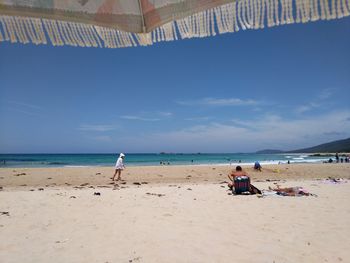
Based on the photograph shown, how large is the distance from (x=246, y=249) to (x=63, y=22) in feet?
14.0

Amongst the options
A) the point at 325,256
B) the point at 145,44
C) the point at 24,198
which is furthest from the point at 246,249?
the point at 24,198

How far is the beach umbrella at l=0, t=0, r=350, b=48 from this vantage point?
69.3 inches

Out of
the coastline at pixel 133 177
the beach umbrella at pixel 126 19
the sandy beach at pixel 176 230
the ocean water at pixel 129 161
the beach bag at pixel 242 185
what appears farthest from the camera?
the ocean water at pixel 129 161

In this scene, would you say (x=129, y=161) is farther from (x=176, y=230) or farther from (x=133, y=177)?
(x=176, y=230)

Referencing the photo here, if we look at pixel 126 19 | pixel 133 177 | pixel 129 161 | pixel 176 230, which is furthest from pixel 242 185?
pixel 129 161

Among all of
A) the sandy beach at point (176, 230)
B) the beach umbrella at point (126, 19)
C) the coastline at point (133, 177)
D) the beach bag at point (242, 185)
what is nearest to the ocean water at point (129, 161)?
the coastline at point (133, 177)

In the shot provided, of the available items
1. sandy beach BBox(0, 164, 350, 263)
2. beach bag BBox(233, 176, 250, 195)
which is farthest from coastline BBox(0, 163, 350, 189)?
sandy beach BBox(0, 164, 350, 263)

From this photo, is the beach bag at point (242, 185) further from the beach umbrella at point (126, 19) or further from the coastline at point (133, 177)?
the beach umbrella at point (126, 19)

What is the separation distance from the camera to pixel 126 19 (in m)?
2.09

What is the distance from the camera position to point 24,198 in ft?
32.2

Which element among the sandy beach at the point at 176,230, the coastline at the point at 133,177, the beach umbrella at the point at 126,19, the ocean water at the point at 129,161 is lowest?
the sandy beach at the point at 176,230

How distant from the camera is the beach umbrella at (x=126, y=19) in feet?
5.77

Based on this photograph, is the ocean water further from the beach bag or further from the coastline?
the beach bag

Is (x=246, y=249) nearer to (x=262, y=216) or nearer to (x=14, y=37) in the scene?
(x=262, y=216)
